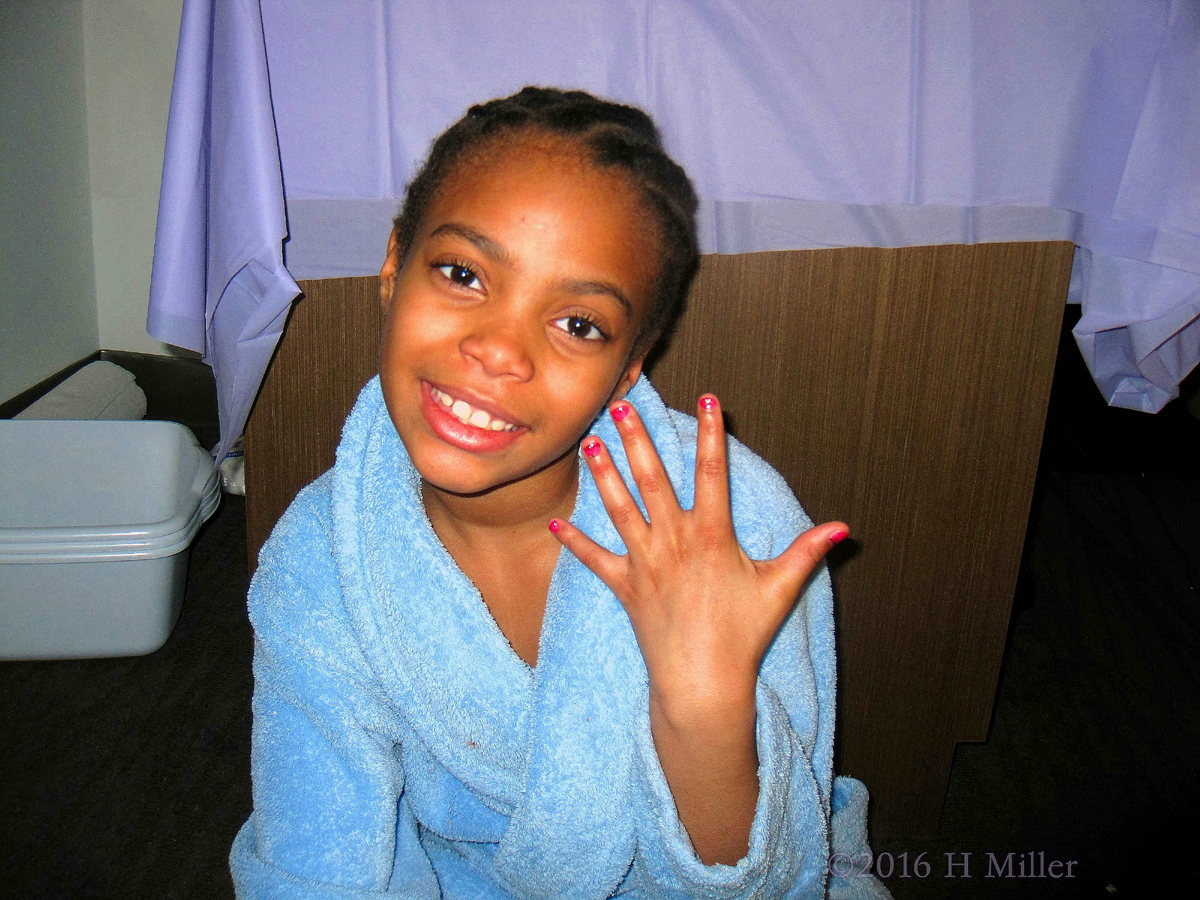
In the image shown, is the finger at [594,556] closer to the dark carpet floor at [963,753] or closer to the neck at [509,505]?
the neck at [509,505]

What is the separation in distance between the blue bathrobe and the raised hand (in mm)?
26

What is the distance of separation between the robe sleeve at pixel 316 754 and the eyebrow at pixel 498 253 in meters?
0.28

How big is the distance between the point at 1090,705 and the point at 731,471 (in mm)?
1129

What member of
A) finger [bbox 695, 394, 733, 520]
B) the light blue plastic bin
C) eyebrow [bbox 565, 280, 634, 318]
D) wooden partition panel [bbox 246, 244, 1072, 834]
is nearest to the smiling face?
eyebrow [bbox 565, 280, 634, 318]

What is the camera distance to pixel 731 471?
72cm

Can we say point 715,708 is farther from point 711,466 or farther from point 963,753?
point 963,753

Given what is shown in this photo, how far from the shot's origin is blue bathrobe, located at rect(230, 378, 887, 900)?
25.5 inches

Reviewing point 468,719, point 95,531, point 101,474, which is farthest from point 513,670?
point 101,474

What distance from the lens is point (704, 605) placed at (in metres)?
0.58

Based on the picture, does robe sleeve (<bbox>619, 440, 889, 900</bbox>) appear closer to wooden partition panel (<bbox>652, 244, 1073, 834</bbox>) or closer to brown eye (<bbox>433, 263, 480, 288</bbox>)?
wooden partition panel (<bbox>652, 244, 1073, 834</bbox>)

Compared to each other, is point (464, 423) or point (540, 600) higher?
point (464, 423)

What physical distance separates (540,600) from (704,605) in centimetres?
23

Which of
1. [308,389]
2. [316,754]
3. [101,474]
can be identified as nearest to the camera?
[316,754]

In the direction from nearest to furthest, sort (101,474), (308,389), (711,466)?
1. (711,466)
2. (308,389)
3. (101,474)
